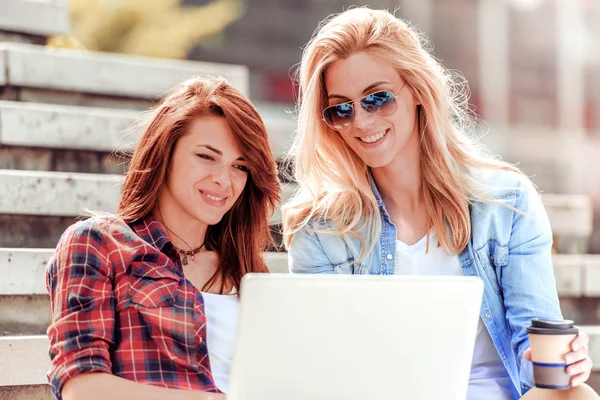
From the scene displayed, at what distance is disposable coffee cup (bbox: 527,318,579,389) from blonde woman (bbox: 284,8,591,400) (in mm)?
643

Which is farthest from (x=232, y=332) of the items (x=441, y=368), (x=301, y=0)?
(x=301, y=0)

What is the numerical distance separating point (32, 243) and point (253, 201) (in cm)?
129

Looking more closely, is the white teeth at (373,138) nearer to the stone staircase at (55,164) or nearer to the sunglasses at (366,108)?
the sunglasses at (366,108)

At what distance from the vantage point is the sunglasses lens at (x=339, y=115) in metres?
2.90

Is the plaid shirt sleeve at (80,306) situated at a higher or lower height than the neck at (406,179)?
lower

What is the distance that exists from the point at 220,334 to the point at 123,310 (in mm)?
323

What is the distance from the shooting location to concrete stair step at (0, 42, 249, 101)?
Answer: 426 centimetres

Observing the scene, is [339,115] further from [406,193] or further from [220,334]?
[220,334]

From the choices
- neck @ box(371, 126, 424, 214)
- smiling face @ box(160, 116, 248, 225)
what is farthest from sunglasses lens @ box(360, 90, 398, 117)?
smiling face @ box(160, 116, 248, 225)

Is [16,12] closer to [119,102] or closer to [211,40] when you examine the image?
[119,102]

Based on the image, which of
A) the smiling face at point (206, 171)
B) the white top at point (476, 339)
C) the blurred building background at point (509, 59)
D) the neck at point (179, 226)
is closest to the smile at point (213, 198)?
the smiling face at point (206, 171)

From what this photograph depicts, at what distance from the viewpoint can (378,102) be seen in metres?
2.89

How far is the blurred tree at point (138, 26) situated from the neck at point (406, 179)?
6.16 metres

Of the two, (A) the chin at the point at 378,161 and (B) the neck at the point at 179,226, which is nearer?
(B) the neck at the point at 179,226
